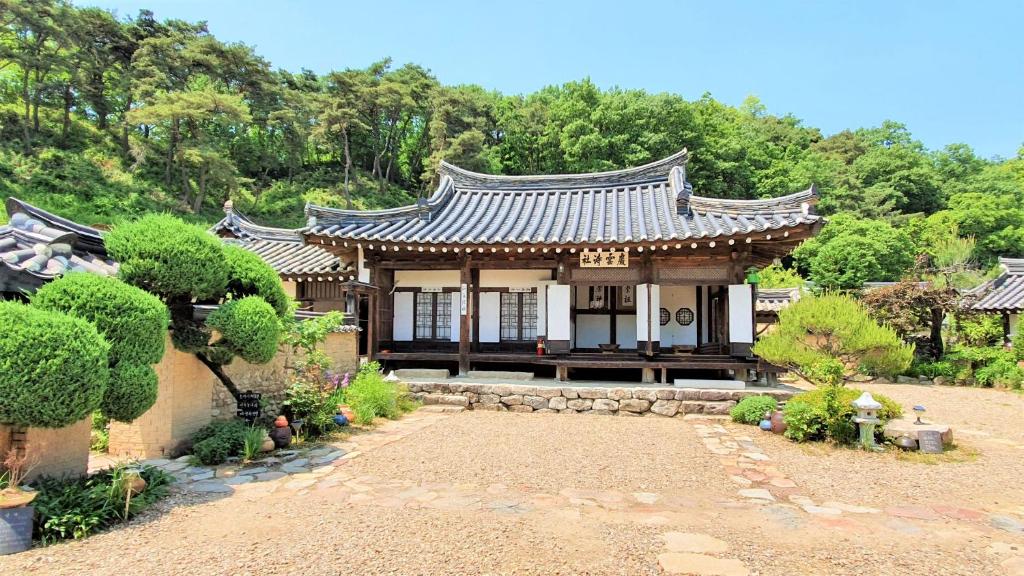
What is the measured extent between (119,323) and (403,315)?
9344 mm

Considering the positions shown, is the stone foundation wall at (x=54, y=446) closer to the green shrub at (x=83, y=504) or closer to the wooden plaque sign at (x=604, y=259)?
the green shrub at (x=83, y=504)

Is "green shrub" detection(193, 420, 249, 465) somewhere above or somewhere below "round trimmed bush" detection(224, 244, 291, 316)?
below

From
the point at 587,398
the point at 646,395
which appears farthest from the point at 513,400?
the point at 646,395

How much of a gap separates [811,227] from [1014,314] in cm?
1627

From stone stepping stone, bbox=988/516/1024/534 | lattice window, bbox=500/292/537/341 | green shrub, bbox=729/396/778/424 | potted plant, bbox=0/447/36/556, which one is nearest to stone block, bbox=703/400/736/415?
green shrub, bbox=729/396/778/424

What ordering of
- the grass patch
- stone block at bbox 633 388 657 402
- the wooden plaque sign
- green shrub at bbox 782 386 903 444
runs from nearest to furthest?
the grass patch < green shrub at bbox 782 386 903 444 < stone block at bbox 633 388 657 402 < the wooden plaque sign

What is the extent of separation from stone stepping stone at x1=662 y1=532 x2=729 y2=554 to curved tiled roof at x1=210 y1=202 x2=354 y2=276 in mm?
11890

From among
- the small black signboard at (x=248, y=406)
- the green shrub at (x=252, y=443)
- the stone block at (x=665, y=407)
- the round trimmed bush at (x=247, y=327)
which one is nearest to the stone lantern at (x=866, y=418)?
the stone block at (x=665, y=407)

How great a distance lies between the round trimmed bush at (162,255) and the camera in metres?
6.44

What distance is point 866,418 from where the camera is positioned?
8617 millimetres

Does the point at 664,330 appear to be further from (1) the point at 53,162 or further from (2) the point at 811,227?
(1) the point at 53,162

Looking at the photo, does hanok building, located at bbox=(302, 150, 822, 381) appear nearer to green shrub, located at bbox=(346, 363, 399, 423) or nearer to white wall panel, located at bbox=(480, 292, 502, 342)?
white wall panel, located at bbox=(480, 292, 502, 342)

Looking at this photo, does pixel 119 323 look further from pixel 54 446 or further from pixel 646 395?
pixel 646 395

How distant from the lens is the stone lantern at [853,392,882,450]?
8.49 metres
